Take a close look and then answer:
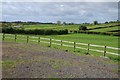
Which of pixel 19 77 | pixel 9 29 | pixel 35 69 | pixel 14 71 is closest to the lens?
pixel 19 77

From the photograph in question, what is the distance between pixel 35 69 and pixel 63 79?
115 inches

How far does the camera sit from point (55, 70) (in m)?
15.7

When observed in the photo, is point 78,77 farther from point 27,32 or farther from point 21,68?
point 27,32

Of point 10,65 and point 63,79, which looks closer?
point 63,79

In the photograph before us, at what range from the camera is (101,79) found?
13.7m

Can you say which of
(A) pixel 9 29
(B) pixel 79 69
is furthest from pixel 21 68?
(A) pixel 9 29

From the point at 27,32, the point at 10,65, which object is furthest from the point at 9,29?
the point at 10,65

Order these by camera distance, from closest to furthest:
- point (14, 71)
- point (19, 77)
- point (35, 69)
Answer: point (19, 77), point (14, 71), point (35, 69)

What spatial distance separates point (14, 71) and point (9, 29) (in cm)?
6556

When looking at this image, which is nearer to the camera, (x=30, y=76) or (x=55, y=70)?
(x=30, y=76)

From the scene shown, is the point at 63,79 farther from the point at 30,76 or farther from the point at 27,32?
the point at 27,32

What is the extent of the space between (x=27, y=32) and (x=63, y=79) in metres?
70.3

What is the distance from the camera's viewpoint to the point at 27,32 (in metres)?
82.7

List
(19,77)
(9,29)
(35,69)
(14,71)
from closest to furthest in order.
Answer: (19,77)
(14,71)
(35,69)
(9,29)
